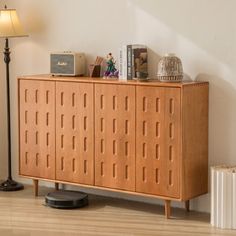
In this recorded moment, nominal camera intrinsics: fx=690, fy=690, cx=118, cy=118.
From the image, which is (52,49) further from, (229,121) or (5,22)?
(229,121)

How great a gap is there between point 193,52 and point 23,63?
1.67m

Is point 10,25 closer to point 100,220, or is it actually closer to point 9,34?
point 9,34

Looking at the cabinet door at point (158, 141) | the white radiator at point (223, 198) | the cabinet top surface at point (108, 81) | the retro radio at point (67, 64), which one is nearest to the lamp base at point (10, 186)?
the cabinet top surface at point (108, 81)

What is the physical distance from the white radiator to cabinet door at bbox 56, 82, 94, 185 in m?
0.99

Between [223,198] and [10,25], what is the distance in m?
2.24

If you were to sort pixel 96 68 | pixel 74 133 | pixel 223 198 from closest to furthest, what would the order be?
pixel 223 198, pixel 74 133, pixel 96 68

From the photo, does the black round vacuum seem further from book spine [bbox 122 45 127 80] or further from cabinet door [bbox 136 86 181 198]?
book spine [bbox 122 45 127 80]

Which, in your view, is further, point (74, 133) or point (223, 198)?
point (74, 133)

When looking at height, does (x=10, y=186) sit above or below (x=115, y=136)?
below

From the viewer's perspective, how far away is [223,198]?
457 centimetres

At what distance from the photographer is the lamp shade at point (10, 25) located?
18.1 feet

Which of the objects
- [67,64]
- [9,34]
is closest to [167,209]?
[67,64]

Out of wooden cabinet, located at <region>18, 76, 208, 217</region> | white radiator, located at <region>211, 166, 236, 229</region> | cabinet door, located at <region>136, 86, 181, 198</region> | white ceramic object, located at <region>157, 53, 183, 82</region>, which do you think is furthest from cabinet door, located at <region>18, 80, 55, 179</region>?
white radiator, located at <region>211, 166, 236, 229</region>

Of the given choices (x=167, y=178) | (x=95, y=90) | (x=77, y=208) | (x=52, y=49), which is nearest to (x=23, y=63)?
(x=52, y=49)
